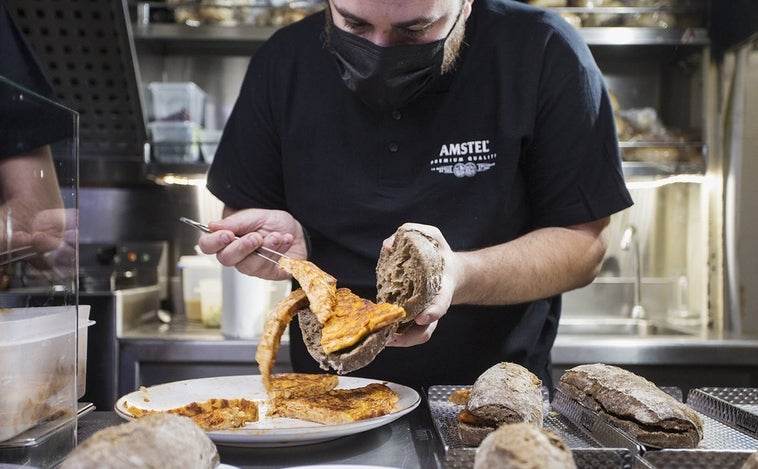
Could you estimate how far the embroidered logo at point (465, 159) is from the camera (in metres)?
1.93

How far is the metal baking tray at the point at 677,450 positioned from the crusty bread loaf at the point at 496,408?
101 millimetres

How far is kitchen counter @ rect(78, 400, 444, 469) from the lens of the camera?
114cm

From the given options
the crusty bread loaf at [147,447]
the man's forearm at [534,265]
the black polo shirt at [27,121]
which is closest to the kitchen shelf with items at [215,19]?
the man's forearm at [534,265]

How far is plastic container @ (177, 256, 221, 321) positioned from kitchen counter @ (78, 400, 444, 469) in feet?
7.26

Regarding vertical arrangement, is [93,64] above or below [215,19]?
below

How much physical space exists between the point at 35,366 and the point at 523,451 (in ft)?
2.14

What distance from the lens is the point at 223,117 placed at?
3.88 meters

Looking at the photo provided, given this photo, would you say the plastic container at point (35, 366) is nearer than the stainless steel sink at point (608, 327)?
Yes

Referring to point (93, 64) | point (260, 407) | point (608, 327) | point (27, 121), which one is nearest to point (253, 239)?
point (260, 407)

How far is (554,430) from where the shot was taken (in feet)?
4.07

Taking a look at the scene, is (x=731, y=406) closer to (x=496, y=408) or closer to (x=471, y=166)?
(x=496, y=408)

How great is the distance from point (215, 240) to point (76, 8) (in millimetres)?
2153

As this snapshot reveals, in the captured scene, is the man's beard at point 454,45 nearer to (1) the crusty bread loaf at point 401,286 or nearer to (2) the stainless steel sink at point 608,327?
(1) the crusty bread loaf at point 401,286

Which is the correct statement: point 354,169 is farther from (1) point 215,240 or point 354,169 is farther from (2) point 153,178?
(2) point 153,178
